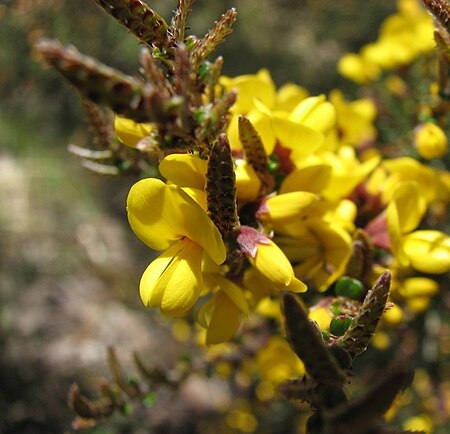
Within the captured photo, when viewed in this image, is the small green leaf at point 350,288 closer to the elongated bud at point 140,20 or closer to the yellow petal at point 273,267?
the yellow petal at point 273,267

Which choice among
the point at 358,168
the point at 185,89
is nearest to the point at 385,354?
the point at 358,168

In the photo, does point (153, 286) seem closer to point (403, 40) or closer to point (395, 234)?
point (395, 234)

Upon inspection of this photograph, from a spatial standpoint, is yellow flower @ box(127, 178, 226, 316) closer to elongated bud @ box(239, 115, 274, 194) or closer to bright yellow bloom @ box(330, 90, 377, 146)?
elongated bud @ box(239, 115, 274, 194)

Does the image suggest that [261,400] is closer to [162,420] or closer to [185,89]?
[162,420]

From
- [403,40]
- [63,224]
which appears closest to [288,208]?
[403,40]

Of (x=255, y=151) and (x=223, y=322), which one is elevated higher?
(x=255, y=151)
